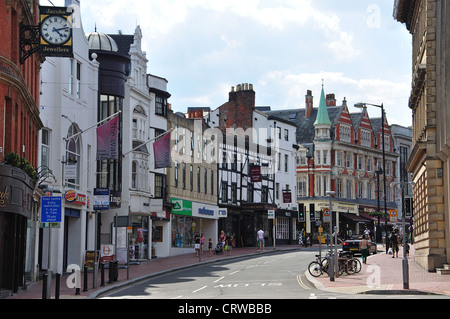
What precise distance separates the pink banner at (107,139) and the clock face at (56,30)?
10920mm

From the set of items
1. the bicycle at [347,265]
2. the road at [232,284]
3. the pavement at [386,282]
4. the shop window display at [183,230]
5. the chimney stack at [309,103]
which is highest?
the chimney stack at [309,103]

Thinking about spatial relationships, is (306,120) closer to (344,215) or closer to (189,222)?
(344,215)

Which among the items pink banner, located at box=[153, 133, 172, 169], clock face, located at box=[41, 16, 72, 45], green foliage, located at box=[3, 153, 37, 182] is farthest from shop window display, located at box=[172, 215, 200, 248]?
green foliage, located at box=[3, 153, 37, 182]

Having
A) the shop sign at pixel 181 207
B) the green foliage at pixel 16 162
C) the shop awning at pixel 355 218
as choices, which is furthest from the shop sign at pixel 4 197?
the shop awning at pixel 355 218

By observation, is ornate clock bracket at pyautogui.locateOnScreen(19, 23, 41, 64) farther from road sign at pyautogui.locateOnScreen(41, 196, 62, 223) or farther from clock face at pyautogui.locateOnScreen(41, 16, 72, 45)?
road sign at pyautogui.locateOnScreen(41, 196, 62, 223)

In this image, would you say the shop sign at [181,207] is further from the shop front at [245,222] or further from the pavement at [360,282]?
the pavement at [360,282]

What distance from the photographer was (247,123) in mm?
82062

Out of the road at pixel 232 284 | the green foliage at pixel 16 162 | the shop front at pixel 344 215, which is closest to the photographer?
the road at pixel 232 284

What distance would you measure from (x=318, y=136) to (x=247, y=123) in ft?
65.0

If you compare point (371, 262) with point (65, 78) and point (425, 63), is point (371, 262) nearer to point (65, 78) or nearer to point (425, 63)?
point (425, 63)

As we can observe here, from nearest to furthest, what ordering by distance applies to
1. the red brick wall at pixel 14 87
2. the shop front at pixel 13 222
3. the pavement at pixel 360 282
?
1. the shop front at pixel 13 222
2. the pavement at pixel 360 282
3. the red brick wall at pixel 14 87

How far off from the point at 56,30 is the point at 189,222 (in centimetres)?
3618

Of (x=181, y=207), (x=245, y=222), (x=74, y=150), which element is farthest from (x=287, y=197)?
(x=74, y=150)

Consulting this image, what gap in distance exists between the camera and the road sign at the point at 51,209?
2473cm
